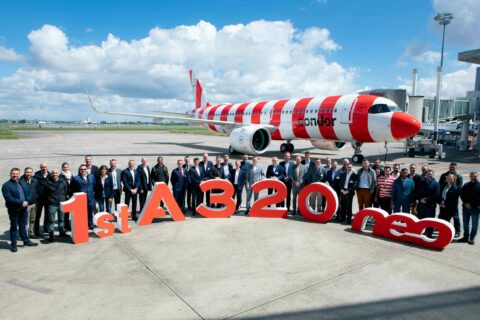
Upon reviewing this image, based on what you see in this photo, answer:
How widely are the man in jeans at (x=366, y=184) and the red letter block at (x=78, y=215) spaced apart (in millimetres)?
6387

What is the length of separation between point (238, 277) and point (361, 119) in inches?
550

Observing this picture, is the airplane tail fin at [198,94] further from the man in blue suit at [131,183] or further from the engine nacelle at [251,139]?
the man in blue suit at [131,183]

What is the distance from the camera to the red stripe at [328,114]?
18.4 meters

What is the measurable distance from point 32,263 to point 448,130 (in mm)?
56750

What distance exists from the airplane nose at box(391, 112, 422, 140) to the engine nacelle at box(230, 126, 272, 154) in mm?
7199

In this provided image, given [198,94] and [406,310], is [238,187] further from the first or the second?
[198,94]

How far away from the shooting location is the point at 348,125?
17578mm

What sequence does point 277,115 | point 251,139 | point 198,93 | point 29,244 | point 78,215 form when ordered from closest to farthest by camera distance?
point 29,244 < point 78,215 < point 251,139 < point 277,115 < point 198,93

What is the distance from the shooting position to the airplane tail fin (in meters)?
32.6

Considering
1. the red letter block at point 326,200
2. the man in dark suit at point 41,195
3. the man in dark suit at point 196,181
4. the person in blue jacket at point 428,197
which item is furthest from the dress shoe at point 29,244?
the person in blue jacket at point 428,197

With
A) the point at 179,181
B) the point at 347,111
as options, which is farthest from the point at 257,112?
the point at 179,181

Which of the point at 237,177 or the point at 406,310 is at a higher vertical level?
the point at 237,177

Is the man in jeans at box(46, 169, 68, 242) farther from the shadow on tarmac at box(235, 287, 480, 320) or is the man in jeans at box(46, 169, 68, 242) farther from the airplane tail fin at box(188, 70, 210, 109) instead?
the airplane tail fin at box(188, 70, 210, 109)

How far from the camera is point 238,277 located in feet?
17.0
